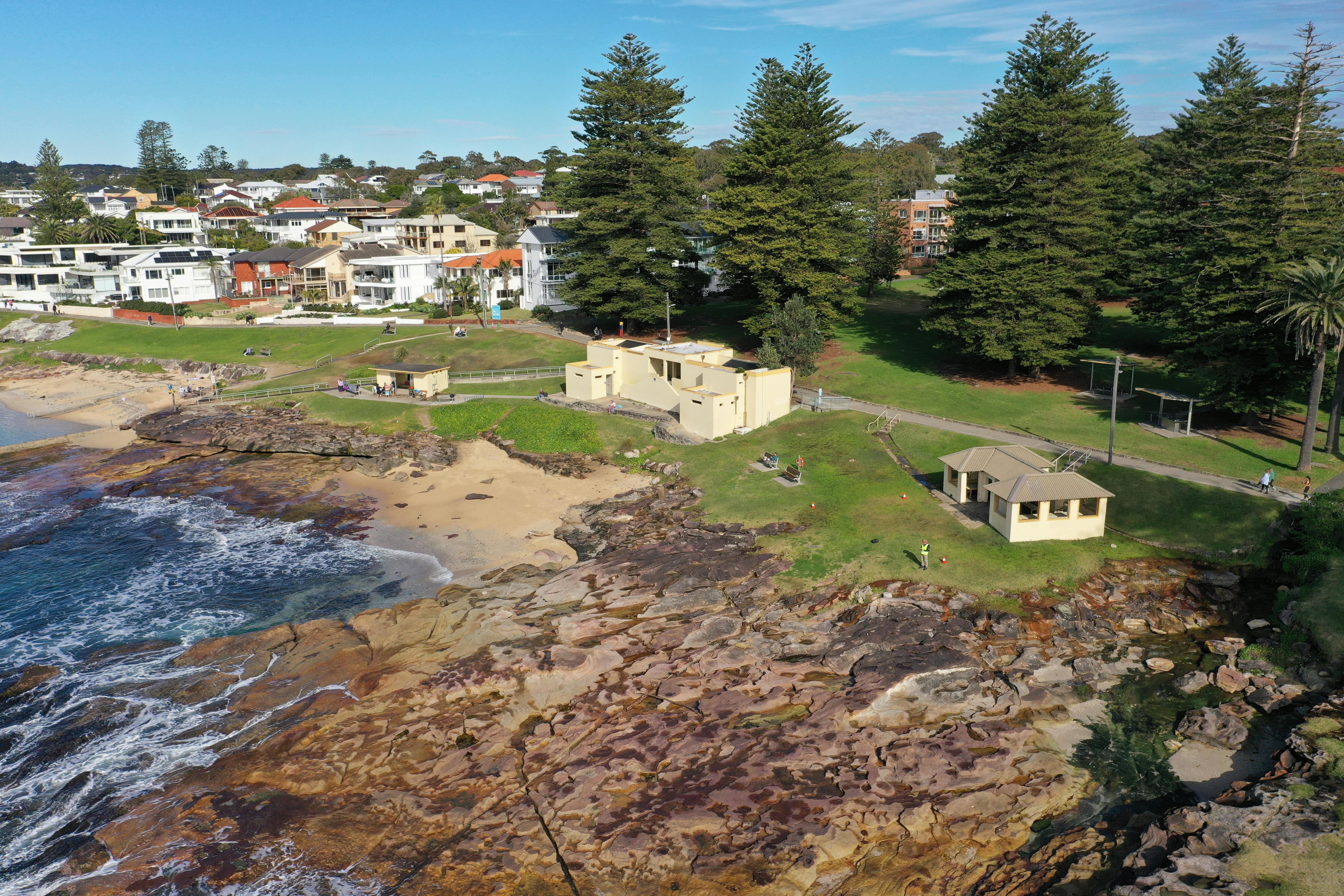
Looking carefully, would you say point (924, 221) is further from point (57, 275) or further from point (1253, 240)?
point (57, 275)

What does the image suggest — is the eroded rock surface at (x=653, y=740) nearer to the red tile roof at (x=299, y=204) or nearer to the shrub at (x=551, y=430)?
the shrub at (x=551, y=430)

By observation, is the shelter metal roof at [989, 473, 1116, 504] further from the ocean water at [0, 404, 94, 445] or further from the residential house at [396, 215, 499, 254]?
the residential house at [396, 215, 499, 254]

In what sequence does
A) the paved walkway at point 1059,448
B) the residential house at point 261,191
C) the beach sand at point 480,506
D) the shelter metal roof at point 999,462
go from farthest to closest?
the residential house at point 261,191 → the beach sand at point 480,506 → the paved walkway at point 1059,448 → the shelter metal roof at point 999,462

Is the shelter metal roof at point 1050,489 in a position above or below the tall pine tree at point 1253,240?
below

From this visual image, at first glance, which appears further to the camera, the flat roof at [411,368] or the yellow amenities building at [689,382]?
the flat roof at [411,368]

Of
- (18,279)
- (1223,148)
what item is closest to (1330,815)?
(1223,148)

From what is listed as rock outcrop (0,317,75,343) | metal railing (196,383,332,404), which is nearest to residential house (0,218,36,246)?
rock outcrop (0,317,75,343)

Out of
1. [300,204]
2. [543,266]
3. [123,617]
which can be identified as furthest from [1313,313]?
[300,204]

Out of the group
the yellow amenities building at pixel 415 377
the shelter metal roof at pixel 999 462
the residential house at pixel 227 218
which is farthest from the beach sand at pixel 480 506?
the residential house at pixel 227 218
